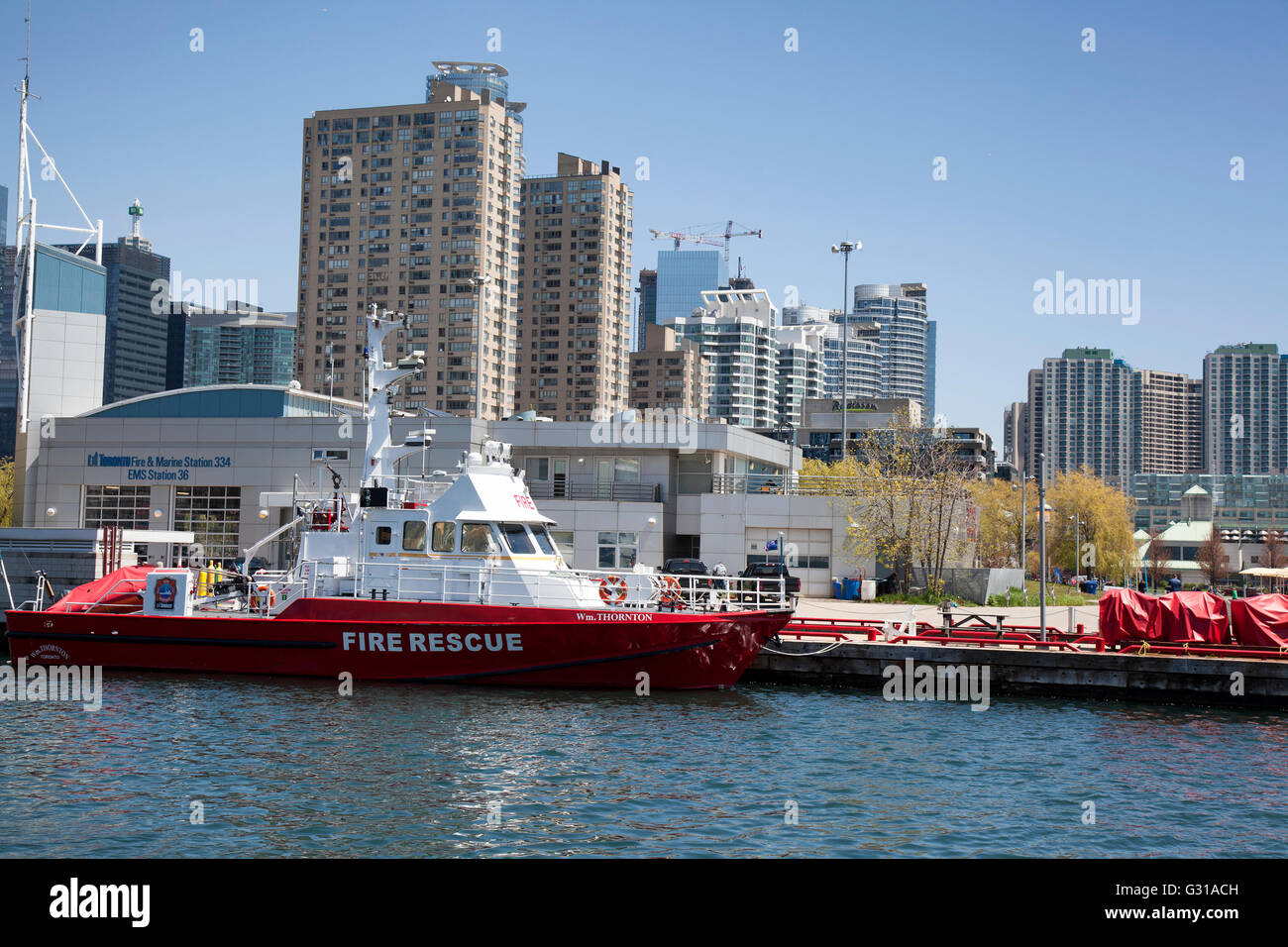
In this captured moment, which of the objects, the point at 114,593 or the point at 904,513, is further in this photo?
the point at 904,513

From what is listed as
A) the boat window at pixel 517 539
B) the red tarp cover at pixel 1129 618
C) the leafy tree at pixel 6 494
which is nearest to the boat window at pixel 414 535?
the boat window at pixel 517 539

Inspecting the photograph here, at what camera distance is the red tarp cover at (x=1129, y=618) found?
26547 millimetres

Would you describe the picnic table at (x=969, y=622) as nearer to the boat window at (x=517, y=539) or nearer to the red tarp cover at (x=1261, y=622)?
the red tarp cover at (x=1261, y=622)

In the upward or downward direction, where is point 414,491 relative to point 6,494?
downward

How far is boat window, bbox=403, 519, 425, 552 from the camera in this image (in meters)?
25.4

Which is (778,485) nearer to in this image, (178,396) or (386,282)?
(178,396)

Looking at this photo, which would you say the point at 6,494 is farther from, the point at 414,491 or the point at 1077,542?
the point at 1077,542

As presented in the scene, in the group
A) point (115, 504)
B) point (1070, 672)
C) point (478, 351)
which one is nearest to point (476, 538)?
point (1070, 672)

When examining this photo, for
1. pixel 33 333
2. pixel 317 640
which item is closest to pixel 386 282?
pixel 33 333

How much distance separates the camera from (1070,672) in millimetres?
25359

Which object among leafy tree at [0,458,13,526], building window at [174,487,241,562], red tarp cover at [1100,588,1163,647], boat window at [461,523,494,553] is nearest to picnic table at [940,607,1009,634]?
red tarp cover at [1100,588,1163,647]

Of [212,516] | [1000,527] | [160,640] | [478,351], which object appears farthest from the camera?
[478,351]

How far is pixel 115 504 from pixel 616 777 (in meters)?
38.3

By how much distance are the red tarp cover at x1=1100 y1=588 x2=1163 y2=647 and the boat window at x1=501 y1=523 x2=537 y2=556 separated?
13.9m
